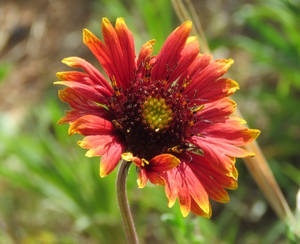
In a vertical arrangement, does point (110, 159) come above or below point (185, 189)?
above

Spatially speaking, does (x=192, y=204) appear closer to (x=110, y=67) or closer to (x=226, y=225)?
(x=110, y=67)

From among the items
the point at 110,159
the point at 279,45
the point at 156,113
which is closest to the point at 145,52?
the point at 156,113

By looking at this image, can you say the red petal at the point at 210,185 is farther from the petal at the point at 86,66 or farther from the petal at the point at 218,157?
the petal at the point at 86,66

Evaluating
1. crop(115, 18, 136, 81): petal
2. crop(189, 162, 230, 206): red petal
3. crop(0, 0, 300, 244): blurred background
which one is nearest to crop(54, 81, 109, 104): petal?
crop(115, 18, 136, 81): petal

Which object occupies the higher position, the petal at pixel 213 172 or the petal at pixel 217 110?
the petal at pixel 217 110

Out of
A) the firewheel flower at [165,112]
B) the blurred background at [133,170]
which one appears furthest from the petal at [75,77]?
the blurred background at [133,170]

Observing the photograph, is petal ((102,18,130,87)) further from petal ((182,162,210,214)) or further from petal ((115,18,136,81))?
petal ((182,162,210,214))

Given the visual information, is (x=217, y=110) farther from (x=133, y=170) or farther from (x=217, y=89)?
(x=133, y=170)
